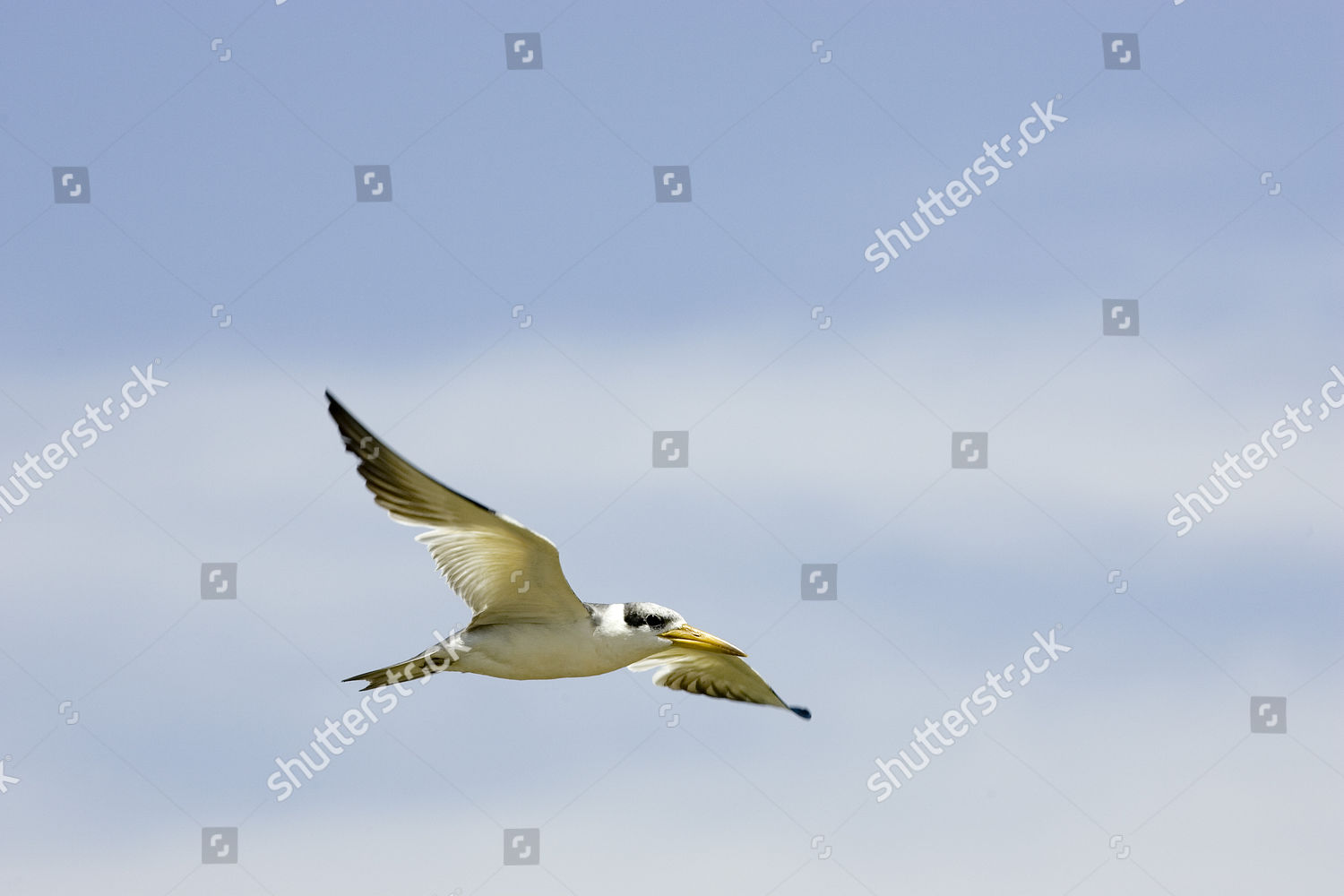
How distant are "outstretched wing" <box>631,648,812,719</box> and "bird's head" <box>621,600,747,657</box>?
5.83ft

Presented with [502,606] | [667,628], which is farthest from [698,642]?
[502,606]

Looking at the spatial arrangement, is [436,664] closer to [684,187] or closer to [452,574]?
[452,574]

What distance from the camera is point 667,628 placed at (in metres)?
17.6

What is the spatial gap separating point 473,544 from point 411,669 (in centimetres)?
162

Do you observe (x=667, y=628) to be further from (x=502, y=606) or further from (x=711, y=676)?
(x=711, y=676)

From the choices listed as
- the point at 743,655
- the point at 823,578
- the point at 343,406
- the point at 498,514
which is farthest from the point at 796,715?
the point at 343,406

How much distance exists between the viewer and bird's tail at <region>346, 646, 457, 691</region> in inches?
654

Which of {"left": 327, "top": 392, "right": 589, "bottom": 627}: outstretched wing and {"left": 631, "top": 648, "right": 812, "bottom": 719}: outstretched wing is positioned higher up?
{"left": 327, "top": 392, "right": 589, "bottom": 627}: outstretched wing

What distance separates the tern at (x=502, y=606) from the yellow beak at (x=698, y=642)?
0.04 ft

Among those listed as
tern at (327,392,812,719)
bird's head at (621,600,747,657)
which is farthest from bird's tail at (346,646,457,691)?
bird's head at (621,600,747,657)

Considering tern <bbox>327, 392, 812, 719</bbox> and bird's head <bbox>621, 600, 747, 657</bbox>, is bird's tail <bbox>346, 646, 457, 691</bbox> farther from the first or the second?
bird's head <bbox>621, 600, 747, 657</bbox>

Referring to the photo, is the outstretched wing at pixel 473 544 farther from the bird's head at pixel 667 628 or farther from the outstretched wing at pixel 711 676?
the outstretched wing at pixel 711 676

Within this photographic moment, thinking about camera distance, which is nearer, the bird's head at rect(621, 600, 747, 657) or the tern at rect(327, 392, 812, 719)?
the tern at rect(327, 392, 812, 719)

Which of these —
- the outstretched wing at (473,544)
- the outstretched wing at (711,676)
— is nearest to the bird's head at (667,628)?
the outstretched wing at (473,544)
